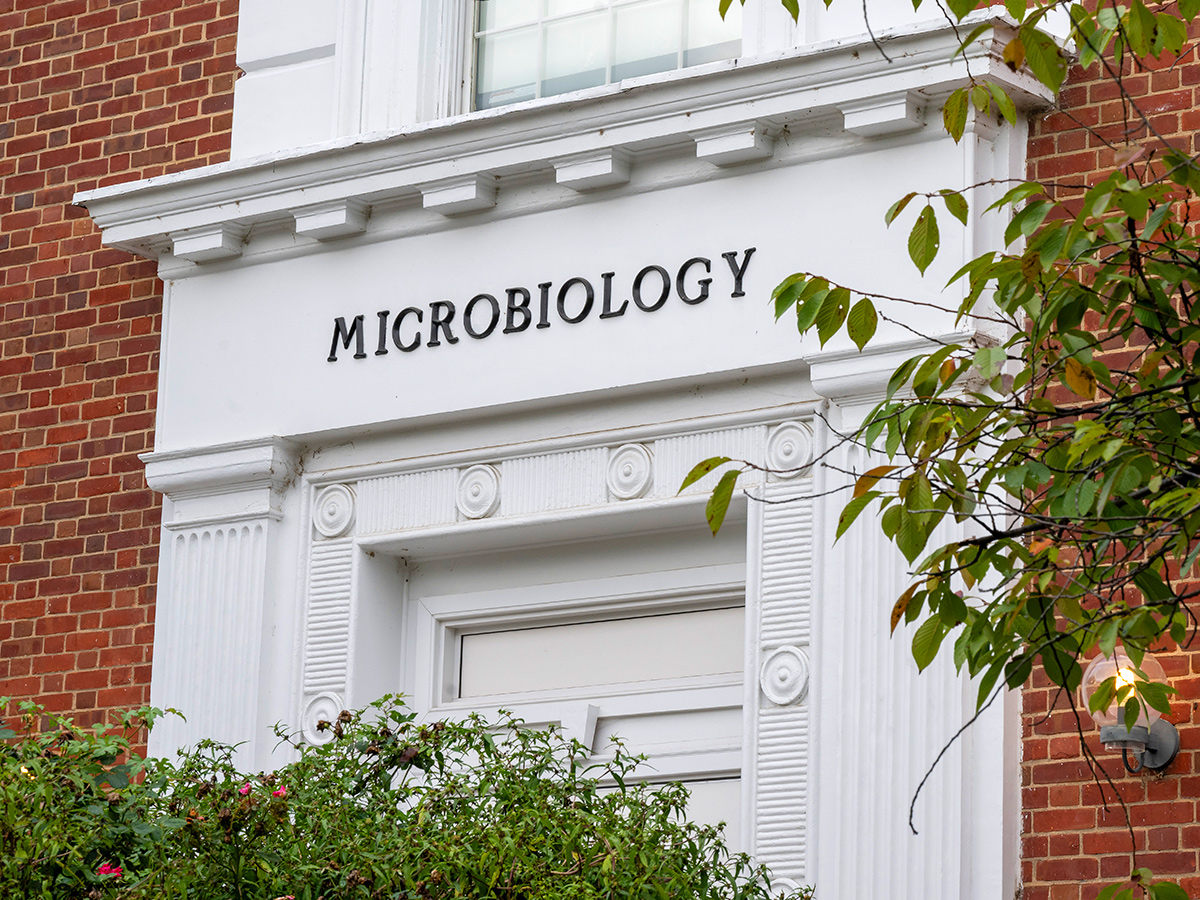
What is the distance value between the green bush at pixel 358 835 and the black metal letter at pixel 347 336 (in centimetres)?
239

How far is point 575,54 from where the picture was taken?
8.27 meters

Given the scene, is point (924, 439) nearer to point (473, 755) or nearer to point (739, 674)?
point (739, 674)

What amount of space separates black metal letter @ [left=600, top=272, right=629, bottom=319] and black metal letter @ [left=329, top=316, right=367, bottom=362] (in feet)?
3.46

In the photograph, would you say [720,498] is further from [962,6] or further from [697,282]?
[697,282]

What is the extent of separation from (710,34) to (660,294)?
121 centimetres

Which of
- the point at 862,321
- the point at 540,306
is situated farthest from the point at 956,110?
the point at 540,306

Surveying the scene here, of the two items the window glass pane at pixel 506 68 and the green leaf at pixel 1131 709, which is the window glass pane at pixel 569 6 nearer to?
the window glass pane at pixel 506 68


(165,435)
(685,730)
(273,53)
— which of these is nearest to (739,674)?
(685,730)

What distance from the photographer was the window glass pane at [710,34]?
7.93m

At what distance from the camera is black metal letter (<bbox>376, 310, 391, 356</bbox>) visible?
26.2 feet

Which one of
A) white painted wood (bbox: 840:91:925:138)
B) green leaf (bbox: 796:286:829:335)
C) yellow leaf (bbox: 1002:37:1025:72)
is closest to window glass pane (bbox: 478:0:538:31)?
white painted wood (bbox: 840:91:925:138)

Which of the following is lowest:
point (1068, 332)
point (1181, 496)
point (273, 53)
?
point (1181, 496)

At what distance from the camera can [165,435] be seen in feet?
27.5

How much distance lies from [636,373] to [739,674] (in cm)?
114
